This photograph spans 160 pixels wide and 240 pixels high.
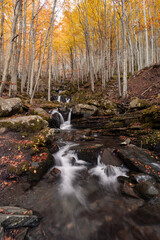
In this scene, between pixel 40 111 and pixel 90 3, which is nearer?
pixel 40 111

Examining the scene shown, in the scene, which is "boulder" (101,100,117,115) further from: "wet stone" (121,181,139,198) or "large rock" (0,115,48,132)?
"wet stone" (121,181,139,198)

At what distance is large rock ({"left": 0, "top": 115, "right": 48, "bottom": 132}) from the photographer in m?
5.27

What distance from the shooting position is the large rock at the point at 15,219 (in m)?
1.96

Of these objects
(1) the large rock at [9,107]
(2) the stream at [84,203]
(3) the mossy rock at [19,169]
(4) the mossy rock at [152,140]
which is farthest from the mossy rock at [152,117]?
(1) the large rock at [9,107]

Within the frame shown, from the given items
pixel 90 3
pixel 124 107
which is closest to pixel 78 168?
pixel 124 107

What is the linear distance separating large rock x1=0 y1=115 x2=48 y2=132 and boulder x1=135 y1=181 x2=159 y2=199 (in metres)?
4.87

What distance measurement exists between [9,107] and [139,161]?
718 centimetres

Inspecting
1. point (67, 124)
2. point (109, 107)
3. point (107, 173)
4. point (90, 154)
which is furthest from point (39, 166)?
point (109, 107)

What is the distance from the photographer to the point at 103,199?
3225 millimetres

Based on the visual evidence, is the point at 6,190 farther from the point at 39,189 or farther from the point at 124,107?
the point at 124,107

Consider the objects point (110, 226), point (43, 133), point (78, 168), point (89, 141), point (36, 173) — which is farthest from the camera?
point (89, 141)

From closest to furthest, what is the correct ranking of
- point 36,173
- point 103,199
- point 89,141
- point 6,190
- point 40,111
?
1. point 6,190
2. point 103,199
3. point 36,173
4. point 89,141
5. point 40,111

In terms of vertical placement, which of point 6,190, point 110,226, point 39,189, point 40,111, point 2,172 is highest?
point 40,111

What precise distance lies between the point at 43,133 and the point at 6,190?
2.55m
